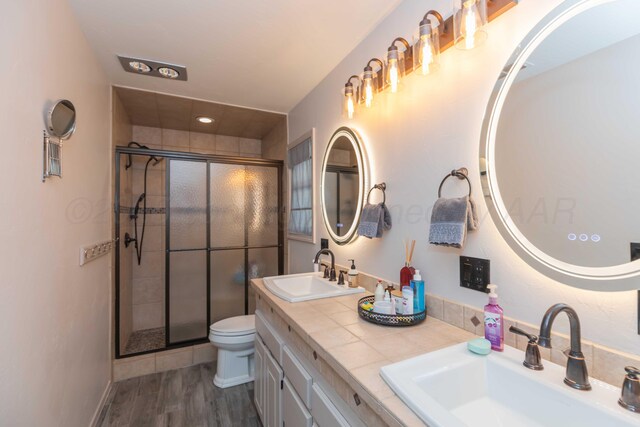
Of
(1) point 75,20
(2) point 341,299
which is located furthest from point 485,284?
(1) point 75,20

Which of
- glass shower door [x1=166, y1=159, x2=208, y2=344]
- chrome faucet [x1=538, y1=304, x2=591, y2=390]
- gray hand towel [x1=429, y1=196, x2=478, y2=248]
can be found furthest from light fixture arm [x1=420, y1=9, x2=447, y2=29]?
glass shower door [x1=166, y1=159, x2=208, y2=344]

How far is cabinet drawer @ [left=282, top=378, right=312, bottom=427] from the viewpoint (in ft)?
3.78

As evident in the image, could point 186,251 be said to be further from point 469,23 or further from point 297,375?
point 469,23

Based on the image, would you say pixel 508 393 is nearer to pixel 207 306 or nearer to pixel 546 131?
pixel 546 131

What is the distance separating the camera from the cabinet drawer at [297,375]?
3.74 feet

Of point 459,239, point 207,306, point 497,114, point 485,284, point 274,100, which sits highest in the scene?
point 274,100

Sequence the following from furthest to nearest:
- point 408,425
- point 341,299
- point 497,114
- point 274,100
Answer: point 274,100, point 341,299, point 497,114, point 408,425

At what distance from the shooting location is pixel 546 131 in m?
0.94

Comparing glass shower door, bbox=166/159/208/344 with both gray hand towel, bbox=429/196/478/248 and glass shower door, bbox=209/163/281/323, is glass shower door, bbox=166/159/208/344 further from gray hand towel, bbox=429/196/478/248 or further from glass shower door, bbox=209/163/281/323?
gray hand towel, bbox=429/196/478/248

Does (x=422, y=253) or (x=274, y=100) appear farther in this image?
(x=274, y=100)

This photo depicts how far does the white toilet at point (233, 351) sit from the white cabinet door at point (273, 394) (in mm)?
702

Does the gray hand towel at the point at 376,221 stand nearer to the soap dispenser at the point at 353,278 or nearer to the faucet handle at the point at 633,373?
the soap dispenser at the point at 353,278

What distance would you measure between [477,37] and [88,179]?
88.4 inches

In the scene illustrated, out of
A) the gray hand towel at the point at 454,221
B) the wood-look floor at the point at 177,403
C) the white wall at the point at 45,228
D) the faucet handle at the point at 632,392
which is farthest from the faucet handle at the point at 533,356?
the wood-look floor at the point at 177,403
